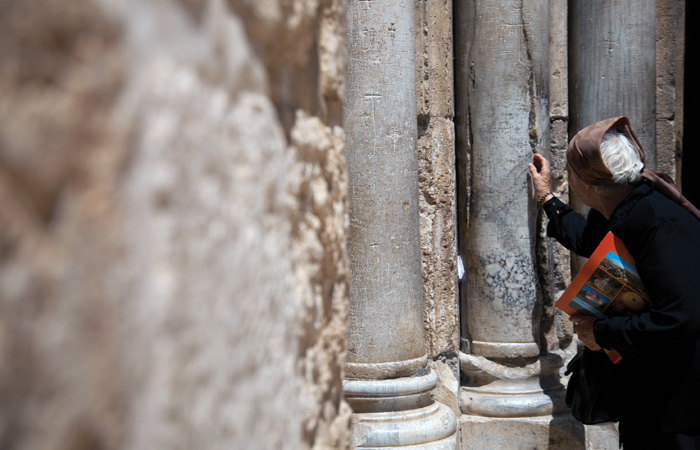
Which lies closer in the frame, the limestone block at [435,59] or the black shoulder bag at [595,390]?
the black shoulder bag at [595,390]

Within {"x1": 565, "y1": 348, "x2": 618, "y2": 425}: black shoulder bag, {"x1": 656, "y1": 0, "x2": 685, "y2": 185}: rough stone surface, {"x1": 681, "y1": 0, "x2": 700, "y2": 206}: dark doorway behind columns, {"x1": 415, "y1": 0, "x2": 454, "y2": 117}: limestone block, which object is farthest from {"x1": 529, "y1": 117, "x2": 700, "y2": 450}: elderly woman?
{"x1": 681, "y1": 0, "x2": 700, "y2": 206}: dark doorway behind columns

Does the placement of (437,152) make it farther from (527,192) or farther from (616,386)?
(616,386)

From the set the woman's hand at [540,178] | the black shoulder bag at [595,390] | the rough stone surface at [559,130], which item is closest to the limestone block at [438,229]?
the woman's hand at [540,178]

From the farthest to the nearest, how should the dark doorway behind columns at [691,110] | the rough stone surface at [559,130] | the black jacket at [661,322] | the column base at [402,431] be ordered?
the dark doorway behind columns at [691,110], the rough stone surface at [559,130], the column base at [402,431], the black jacket at [661,322]

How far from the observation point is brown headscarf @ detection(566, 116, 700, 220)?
216 cm

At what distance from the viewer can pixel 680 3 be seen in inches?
164

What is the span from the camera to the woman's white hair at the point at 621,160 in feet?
7.20

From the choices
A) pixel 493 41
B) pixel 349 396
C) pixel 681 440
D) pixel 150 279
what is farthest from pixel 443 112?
pixel 150 279

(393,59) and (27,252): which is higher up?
(27,252)

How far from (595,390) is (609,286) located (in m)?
0.50

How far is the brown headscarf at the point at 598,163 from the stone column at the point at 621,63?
124 cm

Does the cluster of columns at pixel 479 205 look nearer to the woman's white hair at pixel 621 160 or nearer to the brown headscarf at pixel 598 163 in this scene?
the brown headscarf at pixel 598 163

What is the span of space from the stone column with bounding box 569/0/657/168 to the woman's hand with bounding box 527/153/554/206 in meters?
0.60

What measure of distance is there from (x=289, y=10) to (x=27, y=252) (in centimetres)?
36
